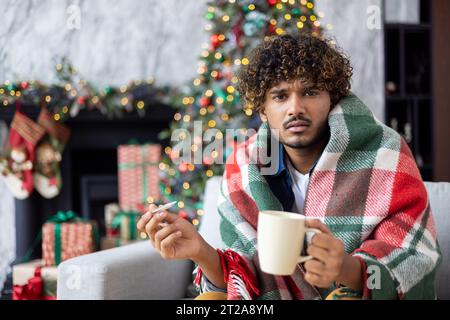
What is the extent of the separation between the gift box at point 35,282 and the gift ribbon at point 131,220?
439mm

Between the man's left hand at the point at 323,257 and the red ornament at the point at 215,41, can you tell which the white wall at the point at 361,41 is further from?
the man's left hand at the point at 323,257

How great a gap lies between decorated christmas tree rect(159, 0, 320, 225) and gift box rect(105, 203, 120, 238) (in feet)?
1.37

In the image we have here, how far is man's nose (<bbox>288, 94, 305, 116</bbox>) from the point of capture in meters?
1.29

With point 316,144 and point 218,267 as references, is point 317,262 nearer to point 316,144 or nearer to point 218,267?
point 218,267

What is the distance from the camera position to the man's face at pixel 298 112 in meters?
1.30

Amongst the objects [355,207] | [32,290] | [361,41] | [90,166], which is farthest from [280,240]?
[361,41]

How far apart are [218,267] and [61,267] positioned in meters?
0.53

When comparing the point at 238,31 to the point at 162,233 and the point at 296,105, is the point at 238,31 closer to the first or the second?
the point at 296,105

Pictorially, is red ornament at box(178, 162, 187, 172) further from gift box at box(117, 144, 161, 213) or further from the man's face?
the man's face

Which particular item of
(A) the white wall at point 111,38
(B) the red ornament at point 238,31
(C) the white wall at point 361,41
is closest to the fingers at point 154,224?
(B) the red ornament at point 238,31

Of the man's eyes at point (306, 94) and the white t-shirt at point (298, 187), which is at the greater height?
the man's eyes at point (306, 94)

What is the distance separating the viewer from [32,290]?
8.32 feet

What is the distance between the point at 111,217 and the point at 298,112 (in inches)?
81.6

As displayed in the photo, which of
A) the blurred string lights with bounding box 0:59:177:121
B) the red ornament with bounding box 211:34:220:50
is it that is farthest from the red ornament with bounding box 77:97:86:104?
the red ornament with bounding box 211:34:220:50
